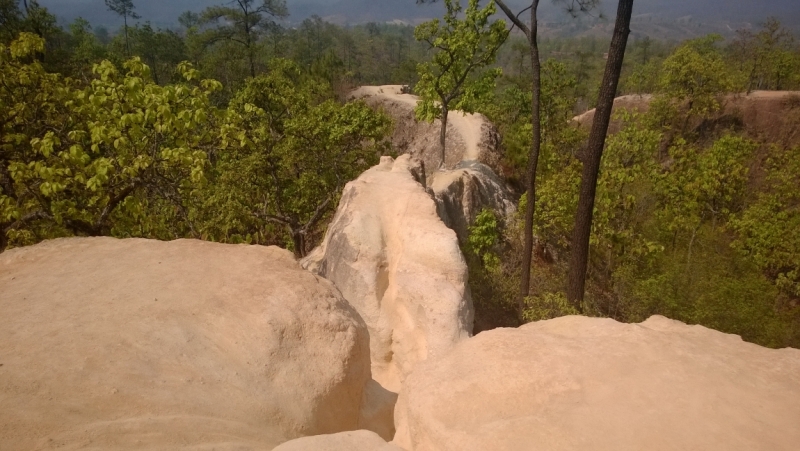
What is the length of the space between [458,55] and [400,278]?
13.4 metres

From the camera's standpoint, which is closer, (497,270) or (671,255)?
(497,270)

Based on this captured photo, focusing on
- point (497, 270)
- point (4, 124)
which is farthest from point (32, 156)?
point (497, 270)

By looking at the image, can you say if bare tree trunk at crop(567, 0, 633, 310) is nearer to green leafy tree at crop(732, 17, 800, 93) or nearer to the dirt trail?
the dirt trail

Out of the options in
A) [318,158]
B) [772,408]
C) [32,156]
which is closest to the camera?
[772,408]

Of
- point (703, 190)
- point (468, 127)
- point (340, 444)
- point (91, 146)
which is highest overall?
point (91, 146)

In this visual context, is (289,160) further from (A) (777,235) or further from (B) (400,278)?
(A) (777,235)

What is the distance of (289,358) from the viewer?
643 centimetres

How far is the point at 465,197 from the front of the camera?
21.7 metres

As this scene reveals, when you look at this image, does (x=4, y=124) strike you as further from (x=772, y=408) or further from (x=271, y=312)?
(x=772, y=408)

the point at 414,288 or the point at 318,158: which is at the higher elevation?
the point at 318,158

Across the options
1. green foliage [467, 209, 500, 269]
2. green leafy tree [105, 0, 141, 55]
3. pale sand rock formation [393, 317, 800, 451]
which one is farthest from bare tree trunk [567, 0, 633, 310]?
green leafy tree [105, 0, 141, 55]

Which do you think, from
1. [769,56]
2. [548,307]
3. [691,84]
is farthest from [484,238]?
[769,56]

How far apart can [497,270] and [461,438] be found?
48.8 feet

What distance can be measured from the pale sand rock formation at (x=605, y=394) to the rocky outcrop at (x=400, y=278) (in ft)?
12.0
